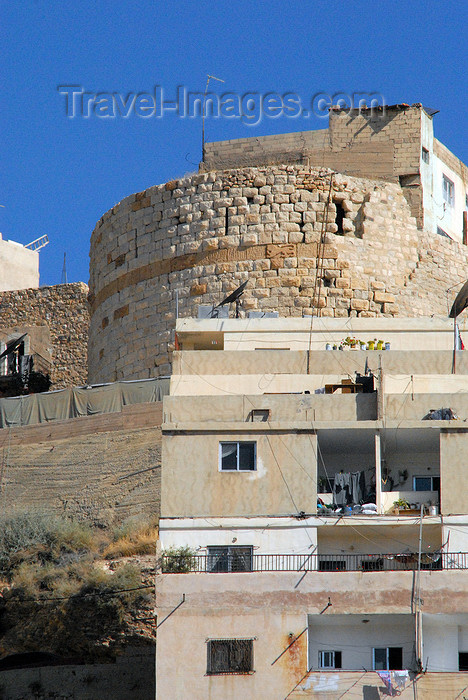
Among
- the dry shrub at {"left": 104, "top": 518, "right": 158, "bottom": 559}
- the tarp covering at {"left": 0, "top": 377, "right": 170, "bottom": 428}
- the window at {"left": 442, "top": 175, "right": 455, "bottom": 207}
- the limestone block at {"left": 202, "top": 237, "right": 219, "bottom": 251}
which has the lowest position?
the dry shrub at {"left": 104, "top": 518, "right": 158, "bottom": 559}

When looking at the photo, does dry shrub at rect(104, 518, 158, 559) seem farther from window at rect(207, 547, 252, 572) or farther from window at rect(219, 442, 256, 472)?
window at rect(207, 547, 252, 572)

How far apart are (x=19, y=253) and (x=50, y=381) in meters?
9.03

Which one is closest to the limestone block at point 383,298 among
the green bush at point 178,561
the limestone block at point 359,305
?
the limestone block at point 359,305

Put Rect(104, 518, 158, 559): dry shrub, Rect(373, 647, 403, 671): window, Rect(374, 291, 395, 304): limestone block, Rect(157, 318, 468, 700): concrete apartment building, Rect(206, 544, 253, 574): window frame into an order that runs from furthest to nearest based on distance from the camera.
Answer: Rect(374, 291, 395, 304): limestone block < Rect(104, 518, 158, 559): dry shrub < Rect(206, 544, 253, 574): window frame < Rect(373, 647, 403, 671): window < Rect(157, 318, 468, 700): concrete apartment building

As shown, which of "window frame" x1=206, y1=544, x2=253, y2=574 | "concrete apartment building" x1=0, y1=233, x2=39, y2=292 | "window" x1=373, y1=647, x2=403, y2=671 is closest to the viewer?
"window" x1=373, y1=647, x2=403, y2=671

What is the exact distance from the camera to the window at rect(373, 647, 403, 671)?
2220 centimetres

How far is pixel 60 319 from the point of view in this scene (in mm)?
44812

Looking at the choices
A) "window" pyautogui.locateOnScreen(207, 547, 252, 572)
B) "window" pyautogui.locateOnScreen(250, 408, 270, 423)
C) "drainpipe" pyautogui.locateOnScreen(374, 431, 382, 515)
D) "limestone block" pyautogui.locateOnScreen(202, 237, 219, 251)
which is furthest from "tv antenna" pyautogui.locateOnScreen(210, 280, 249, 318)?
"window" pyautogui.locateOnScreen(207, 547, 252, 572)

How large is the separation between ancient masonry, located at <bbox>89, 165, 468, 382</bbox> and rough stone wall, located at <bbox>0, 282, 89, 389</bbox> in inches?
367

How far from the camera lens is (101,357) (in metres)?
35.4

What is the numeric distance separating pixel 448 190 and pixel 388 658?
16076 mm

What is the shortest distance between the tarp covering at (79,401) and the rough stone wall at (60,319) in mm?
9535

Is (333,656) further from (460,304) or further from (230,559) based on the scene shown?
(460,304)

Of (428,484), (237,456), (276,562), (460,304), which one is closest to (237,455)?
(237,456)
